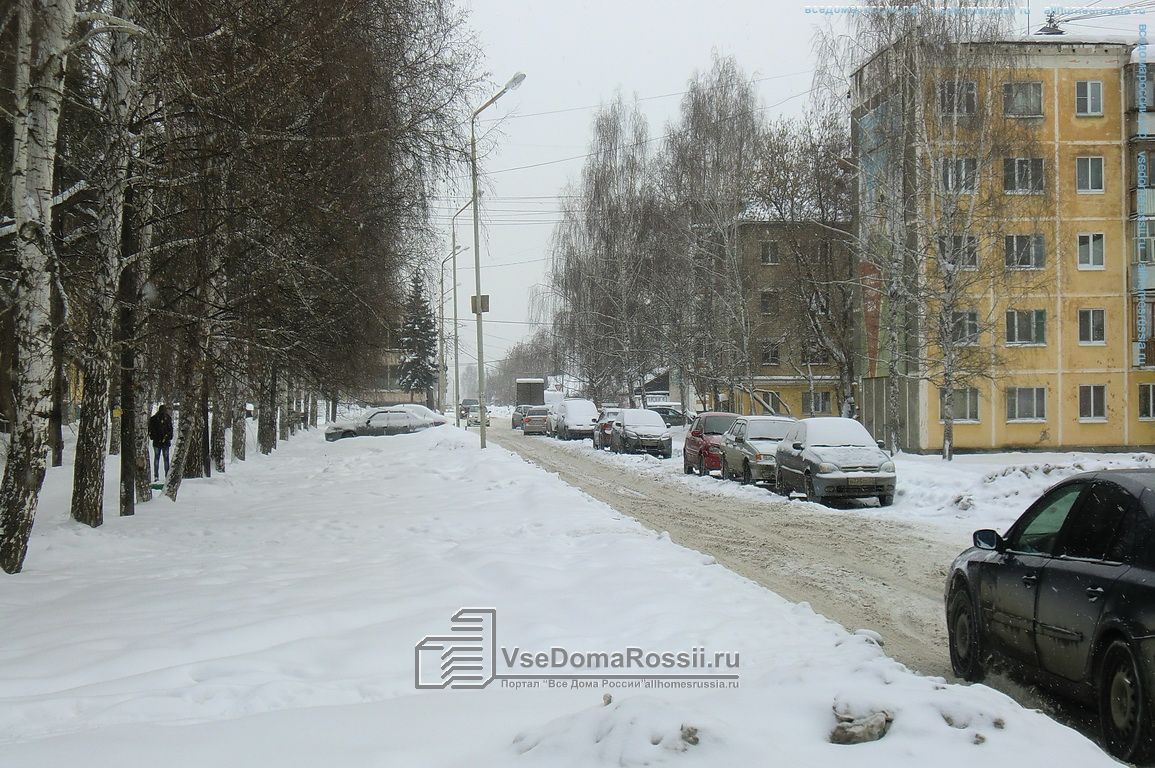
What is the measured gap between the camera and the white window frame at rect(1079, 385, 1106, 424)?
3766 cm

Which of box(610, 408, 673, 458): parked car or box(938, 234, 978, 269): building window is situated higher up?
box(938, 234, 978, 269): building window

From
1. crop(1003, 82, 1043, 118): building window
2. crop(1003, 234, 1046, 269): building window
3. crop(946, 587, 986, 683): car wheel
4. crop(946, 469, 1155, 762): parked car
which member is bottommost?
crop(946, 587, 986, 683): car wheel

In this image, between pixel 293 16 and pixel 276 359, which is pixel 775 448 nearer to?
pixel 276 359

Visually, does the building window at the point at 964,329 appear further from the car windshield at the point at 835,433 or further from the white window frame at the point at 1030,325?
the car windshield at the point at 835,433

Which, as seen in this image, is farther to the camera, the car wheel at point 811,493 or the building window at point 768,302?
the building window at point 768,302

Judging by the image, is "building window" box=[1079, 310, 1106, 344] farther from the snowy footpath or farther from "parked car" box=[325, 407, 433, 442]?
the snowy footpath

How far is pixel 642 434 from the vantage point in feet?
114

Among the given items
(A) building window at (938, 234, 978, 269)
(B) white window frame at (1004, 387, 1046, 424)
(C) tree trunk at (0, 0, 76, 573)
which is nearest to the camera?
(C) tree trunk at (0, 0, 76, 573)

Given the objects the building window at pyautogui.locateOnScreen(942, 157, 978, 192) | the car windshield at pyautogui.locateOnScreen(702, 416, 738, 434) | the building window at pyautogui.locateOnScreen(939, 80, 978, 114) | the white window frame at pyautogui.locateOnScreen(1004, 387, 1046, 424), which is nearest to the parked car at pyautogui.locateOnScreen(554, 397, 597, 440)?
the white window frame at pyautogui.locateOnScreen(1004, 387, 1046, 424)

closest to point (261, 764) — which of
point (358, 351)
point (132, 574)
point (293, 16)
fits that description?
point (132, 574)

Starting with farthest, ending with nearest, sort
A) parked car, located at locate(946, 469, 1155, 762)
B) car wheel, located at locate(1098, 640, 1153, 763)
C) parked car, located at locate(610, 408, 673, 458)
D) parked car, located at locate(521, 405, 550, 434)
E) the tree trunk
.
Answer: parked car, located at locate(521, 405, 550, 434), parked car, located at locate(610, 408, 673, 458), the tree trunk, parked car, located at locate(946, 469, 1155, 762), car wheel, located at locate(1098, 640, 1153, 763)

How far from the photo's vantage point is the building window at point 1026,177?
29.8 meters

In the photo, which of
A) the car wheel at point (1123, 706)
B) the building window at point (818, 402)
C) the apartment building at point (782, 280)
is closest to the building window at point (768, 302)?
the apartment building at point (782, 280)

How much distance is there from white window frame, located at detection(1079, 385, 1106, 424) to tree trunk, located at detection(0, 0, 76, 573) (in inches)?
1485
